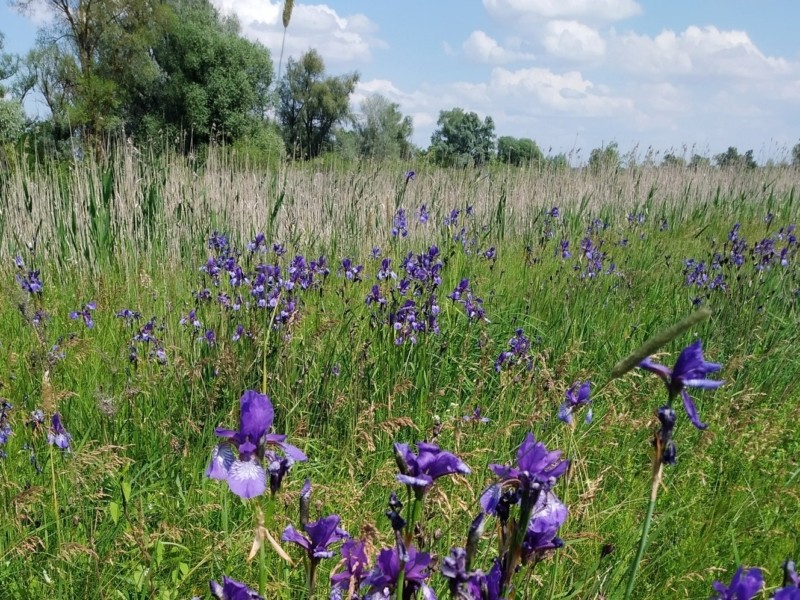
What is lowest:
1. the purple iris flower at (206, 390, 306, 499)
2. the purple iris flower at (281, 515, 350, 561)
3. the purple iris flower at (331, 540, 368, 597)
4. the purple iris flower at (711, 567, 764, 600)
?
the purple iris flower at (331, 540, 368, 597)

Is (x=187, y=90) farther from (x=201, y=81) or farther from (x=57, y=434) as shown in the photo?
(x=57, y=434)

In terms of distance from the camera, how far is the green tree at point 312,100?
4819cm

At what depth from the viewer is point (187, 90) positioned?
31938mm

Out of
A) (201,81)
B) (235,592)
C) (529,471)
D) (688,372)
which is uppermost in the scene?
(201,81)

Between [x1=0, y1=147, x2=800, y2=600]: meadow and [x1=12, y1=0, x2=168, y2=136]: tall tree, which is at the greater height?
[x1=12, y1=0, x2=168, y2=136]: tall tree

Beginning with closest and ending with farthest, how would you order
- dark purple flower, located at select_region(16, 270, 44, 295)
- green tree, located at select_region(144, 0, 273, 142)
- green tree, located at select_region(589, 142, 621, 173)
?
dark purple flower, located at select_region(16, 270, 44, 295), green tree, located at select_region(589, 142, 621, 173), green tree, located at select_region(144, 0, 273, 142)

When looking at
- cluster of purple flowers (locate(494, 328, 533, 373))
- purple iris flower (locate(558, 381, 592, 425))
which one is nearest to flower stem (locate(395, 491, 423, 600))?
purple iris flower (locate(558, 381, 592, 425))

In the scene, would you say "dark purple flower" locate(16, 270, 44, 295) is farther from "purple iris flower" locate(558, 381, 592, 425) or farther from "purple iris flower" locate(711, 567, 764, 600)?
"purple iris flower" locate(711, 567, 764, 600)

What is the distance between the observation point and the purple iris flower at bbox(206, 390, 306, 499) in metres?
0.76

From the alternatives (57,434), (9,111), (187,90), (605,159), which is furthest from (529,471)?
(187,90)

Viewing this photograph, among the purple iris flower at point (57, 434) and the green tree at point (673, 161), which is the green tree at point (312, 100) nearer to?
the green tree at point (673, 161)

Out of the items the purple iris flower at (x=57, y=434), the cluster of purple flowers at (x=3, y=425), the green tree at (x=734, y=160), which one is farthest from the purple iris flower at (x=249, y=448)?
the green tree at (x=734, y=160)

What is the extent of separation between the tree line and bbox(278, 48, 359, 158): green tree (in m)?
0.08

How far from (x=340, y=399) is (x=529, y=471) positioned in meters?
1.77
